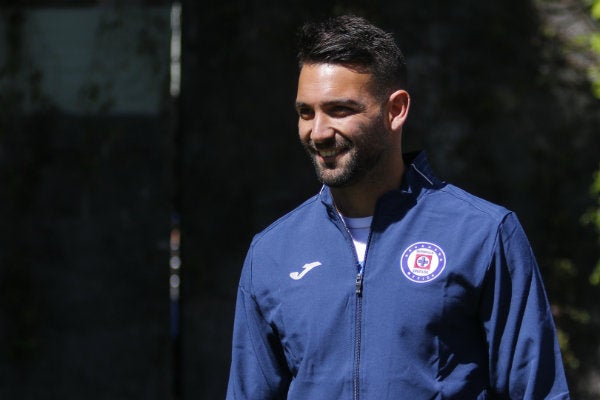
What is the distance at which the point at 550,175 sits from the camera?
16.8 ft

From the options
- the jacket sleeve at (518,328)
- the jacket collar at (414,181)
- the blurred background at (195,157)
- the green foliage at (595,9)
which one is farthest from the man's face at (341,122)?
the green foliage at (595,9)

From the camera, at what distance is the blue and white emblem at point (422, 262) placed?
230 cm

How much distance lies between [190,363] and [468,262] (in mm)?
3220

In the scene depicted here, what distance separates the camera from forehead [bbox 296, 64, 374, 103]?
2.38m

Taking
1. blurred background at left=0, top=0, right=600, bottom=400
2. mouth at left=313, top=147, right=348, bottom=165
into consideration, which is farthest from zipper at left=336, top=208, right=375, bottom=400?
blurred background at left=0, top=0, right=600, bottom=400

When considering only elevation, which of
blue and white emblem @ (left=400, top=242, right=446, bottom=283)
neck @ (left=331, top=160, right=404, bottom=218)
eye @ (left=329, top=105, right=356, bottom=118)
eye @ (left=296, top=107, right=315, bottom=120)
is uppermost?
eye @ (left=329, top=105, right=356, bottom=118)

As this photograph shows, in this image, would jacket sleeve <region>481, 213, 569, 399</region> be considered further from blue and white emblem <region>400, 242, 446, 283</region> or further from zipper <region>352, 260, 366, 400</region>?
zipper <region>352, 260, 366, 400</region>

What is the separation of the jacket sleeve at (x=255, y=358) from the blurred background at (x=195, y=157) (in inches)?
102

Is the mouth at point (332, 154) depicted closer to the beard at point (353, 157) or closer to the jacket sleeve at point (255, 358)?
the beard at point (353, 157)

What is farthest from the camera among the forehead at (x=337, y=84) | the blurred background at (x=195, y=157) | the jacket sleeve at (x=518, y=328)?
the blurred background at (x=195, y=157)

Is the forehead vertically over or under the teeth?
over

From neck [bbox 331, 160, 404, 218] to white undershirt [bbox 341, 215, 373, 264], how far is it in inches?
0.5

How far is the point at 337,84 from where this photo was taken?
2.38 meters

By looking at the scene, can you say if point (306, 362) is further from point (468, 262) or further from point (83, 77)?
point (83, 77)
